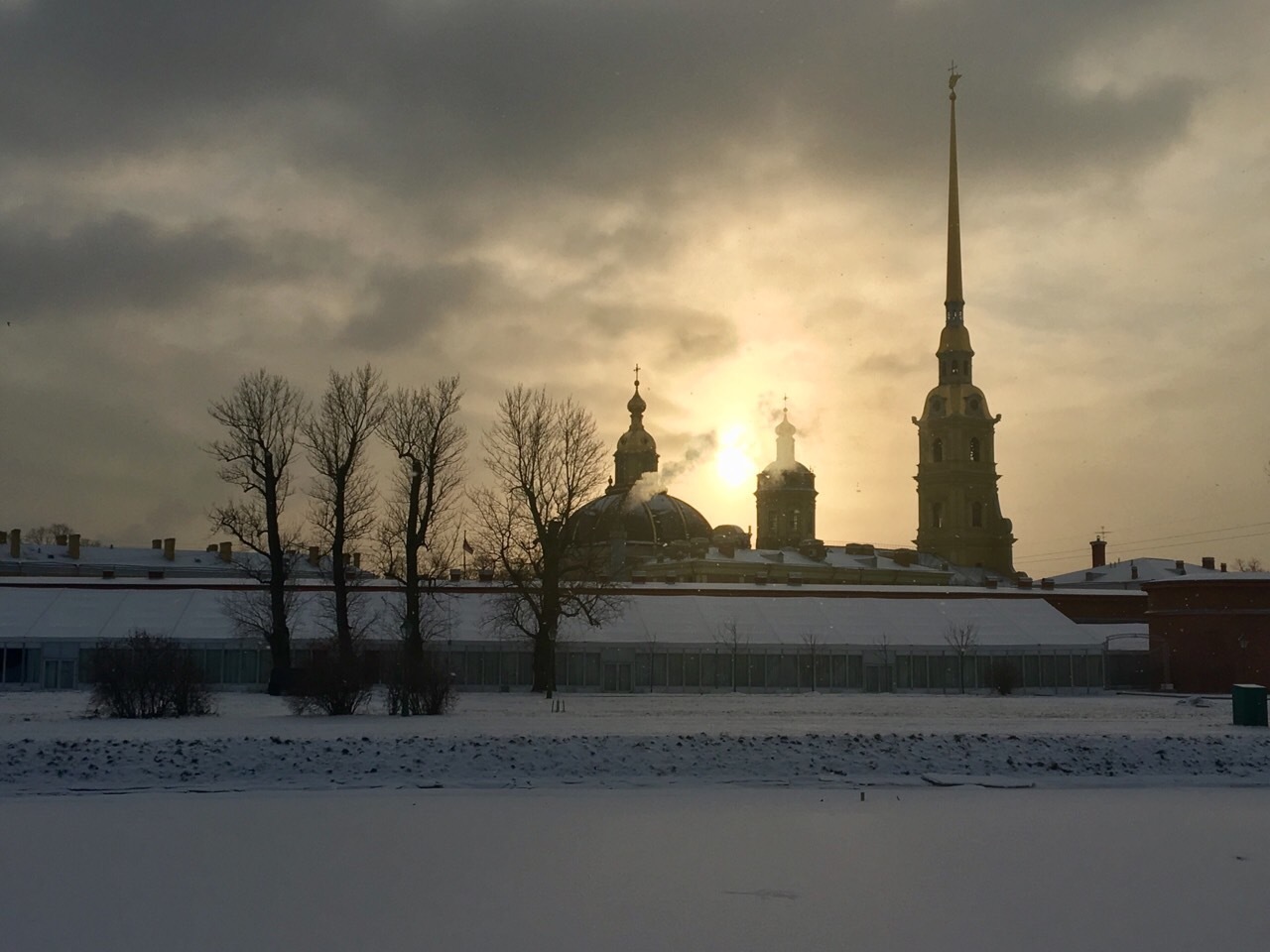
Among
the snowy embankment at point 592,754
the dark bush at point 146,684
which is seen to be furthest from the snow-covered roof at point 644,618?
the snowy embankment at point 592,754

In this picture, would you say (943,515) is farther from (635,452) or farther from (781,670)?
(781,670)

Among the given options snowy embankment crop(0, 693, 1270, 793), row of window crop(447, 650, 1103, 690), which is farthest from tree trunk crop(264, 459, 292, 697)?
snowy embankment crop(0, 693, 1270, 793)

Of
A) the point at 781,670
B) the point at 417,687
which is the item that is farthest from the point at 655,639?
the point at 417,687

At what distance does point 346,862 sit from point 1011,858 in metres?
6.24

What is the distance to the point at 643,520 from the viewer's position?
111 m

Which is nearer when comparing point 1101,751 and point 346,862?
point 346,862

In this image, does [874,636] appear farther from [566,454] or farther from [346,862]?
[346,862]

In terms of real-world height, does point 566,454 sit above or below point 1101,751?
above

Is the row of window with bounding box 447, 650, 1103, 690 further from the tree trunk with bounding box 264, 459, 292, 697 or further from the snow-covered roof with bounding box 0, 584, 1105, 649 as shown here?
the tree trunk with bounding box 264, 459, 292, 697

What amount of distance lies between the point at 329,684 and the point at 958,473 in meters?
90.7

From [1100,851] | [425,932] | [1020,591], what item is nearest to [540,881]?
[425,932]

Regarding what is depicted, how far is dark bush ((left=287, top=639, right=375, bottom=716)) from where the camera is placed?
3177 cm

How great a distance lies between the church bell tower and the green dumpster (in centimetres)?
8487

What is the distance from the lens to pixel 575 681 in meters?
55.4
